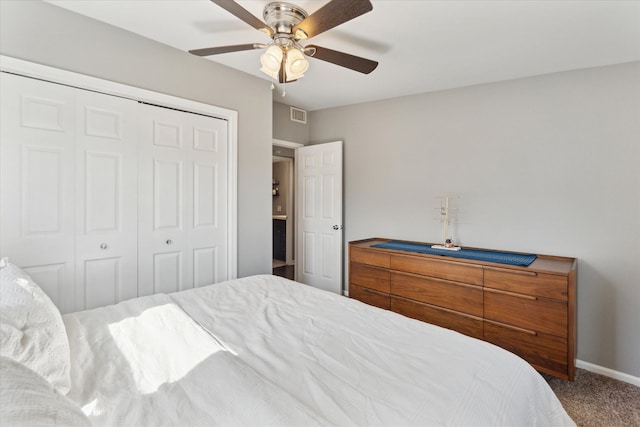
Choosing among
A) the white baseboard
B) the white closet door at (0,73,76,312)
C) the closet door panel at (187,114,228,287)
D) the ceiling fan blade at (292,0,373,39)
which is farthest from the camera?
the closet door panel at (187,114,228,287)

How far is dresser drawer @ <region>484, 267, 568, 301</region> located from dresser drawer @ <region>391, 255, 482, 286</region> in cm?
10

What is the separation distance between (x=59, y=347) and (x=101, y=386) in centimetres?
21

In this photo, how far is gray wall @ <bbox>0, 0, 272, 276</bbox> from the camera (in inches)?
77.2

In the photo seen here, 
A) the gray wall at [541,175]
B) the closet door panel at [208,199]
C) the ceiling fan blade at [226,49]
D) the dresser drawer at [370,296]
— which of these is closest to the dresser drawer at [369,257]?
the dresser drawer at [370,296]

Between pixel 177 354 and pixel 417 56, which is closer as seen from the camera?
pixel 177 354

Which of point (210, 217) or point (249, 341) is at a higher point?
point (210, 217)

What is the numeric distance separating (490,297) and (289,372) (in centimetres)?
206

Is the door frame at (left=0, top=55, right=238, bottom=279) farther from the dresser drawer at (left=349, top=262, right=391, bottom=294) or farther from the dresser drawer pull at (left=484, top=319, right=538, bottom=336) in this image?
the dresser drawer pull at (left=484, top=319, right=538, bottom=336)

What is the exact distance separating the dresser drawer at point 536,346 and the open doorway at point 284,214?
3.79 meters

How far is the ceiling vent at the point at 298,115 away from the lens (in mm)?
4164

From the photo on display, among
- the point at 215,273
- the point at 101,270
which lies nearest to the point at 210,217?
the point at 215,273

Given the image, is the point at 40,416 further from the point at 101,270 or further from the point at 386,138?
the point at 386,138

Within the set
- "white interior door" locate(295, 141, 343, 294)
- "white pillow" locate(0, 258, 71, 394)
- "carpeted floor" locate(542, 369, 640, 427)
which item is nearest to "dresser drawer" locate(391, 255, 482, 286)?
"carpeted floor" locate(542, 369, 640, 427)

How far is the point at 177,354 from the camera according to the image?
1188 mm
